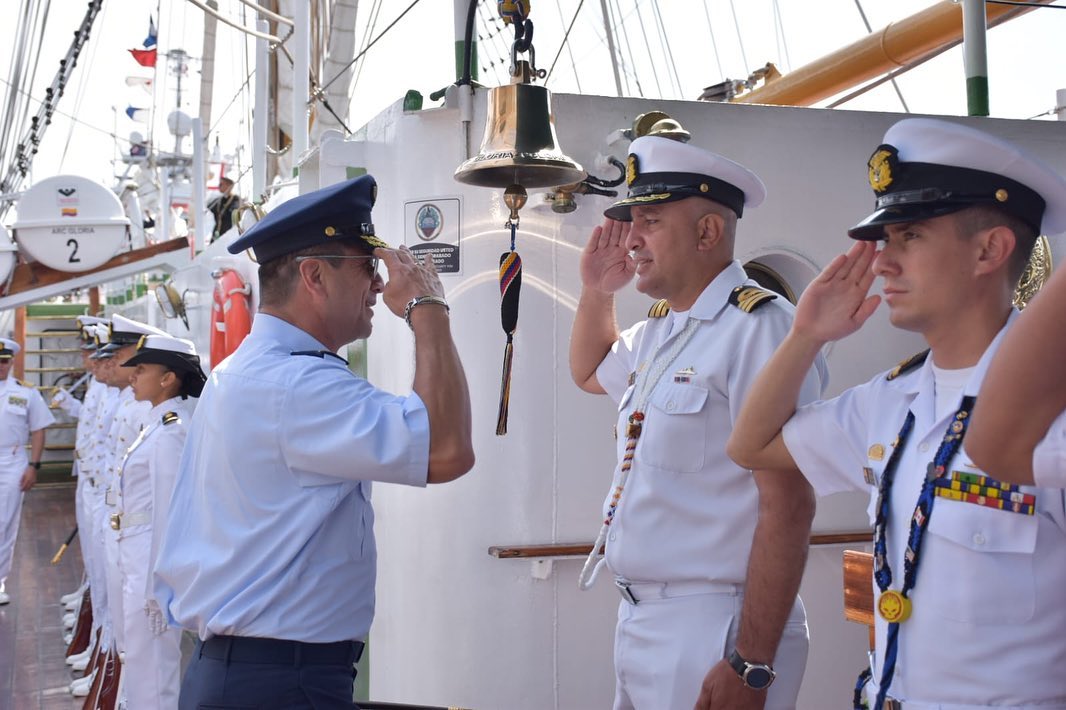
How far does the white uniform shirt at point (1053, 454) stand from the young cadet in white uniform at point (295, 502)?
3.57 ft

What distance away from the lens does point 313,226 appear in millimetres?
2287

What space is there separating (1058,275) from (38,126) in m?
16.4

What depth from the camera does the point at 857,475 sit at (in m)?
1.95

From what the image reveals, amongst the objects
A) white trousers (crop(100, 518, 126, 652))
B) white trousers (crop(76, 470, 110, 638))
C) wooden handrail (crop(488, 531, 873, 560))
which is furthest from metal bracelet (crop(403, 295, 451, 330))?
white trousers (crop(76, 470, 110, 638))

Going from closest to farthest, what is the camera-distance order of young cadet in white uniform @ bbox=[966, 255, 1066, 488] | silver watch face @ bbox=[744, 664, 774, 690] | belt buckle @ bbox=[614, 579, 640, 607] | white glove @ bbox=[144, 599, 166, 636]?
young cadet in white uniform @ bbox=[966, 255, 1066, 488], silver watch face @ bbox=[744, 664, 774, 690], belt buckle @ bbox=[614, 579, 640, 607], white glove @ bbox=[144, 599, 166, 636]

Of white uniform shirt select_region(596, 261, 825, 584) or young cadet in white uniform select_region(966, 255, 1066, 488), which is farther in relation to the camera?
white uniform shirt select_region(596, 261, 825, 584)

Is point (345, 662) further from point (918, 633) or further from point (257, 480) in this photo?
point (918, 633)

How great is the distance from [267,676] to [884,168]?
4.74 feet

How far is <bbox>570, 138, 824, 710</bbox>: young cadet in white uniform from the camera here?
2.27 meters

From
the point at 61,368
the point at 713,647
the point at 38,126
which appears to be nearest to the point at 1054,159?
the point at 713,647

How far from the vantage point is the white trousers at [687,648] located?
7.70 ft

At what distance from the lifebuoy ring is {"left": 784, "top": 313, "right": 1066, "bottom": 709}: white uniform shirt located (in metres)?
4.15

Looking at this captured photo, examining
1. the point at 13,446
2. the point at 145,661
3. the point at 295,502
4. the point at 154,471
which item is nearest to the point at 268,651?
the point at 295,502

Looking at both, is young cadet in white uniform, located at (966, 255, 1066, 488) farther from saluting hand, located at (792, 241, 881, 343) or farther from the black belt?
the black belt
